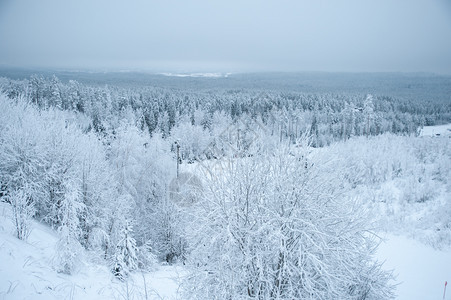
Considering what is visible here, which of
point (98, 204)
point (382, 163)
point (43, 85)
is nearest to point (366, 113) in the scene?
point (382, 163)

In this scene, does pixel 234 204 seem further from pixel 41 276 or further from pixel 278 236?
pixel 41 276

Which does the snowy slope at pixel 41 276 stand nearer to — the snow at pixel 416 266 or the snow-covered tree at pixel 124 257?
the snow-covered tree at pixel 124 257

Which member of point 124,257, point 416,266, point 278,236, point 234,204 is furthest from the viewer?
point 416,266

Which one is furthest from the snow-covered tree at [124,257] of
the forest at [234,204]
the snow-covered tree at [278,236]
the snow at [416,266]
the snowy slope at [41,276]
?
the snow at [416,266]

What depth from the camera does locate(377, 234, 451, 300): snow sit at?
33.9 feet

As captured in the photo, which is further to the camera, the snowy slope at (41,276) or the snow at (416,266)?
the snow at (416,266)

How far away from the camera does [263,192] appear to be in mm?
6875

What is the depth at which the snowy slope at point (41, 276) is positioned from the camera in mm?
5824

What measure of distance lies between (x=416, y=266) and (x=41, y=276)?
1443 centimetres

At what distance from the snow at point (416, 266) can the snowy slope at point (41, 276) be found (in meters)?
9.64

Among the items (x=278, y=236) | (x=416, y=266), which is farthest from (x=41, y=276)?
(x=416, y=266)

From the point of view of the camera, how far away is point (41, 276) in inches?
267

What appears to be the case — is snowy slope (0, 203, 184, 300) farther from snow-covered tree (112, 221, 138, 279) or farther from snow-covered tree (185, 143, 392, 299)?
snow-covered tree (185, 143, 392, 299)

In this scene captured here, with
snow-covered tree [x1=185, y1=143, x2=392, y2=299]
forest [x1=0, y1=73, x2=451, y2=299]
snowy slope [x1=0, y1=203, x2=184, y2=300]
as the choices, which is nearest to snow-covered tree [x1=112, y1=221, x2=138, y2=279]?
forest [x1=0, y1=73, x2=451, y2=299]
